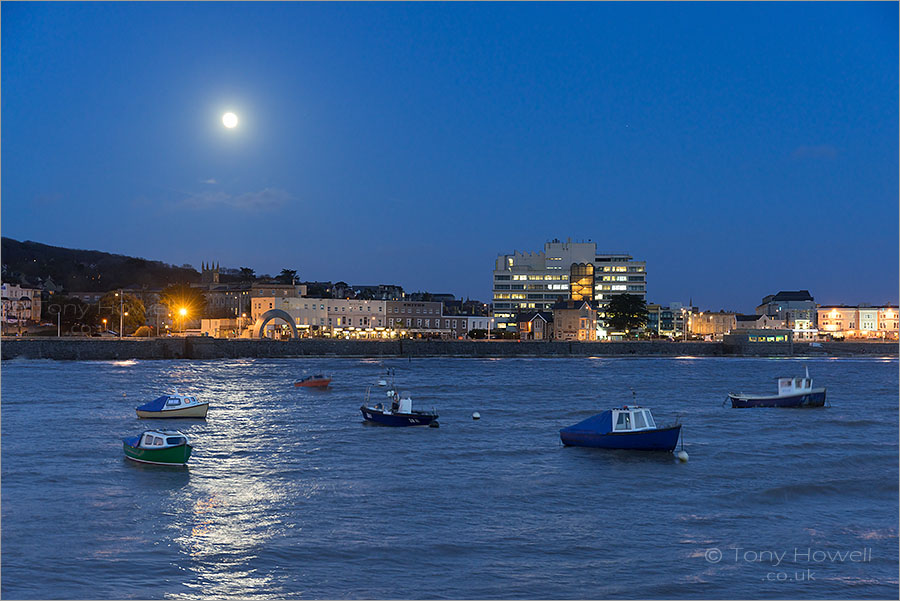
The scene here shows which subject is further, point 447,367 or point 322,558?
point 447,367

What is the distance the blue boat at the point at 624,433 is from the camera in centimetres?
3644

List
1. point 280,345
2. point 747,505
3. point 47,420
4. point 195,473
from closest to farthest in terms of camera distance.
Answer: point 747,505 → point 195,473 → point 47,420 → point 280,345

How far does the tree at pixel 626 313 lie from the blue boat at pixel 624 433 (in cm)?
14358

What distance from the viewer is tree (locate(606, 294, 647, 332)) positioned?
589 ft

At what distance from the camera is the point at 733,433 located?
148 feet

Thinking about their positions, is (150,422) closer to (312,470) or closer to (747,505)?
(312,470)

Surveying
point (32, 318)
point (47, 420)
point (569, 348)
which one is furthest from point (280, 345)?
point (47, 420)

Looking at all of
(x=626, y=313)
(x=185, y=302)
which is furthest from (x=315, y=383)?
(x=626, y=313)

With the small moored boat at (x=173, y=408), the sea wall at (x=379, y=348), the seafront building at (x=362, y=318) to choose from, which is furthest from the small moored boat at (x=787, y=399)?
the seafront building at (x=362, y=318)

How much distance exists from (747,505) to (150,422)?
33485 millimetres

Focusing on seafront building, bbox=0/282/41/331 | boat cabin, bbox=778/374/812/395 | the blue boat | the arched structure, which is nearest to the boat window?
the blue boat

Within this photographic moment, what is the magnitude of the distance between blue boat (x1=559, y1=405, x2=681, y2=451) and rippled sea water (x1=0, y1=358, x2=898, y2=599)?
2.07 ft

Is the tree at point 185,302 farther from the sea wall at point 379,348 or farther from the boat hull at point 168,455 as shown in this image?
the boat hull at point 168,455

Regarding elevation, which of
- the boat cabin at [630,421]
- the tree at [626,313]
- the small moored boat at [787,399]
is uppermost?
the tree at [626,313]
